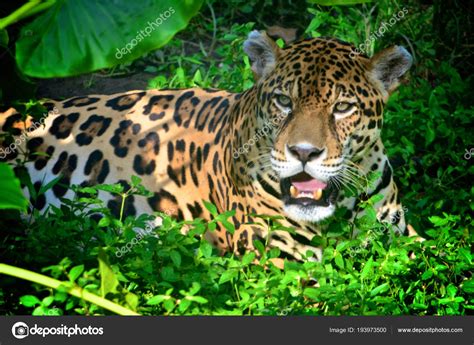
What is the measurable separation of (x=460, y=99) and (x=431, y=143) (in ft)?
1.37

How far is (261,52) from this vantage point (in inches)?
219

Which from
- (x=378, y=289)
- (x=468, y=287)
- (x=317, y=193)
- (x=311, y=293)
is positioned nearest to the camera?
(x=311, y=293)

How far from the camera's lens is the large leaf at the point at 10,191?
3061 millimetres

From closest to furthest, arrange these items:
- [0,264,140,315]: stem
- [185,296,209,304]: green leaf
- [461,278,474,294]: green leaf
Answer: [0,264,140,315]: stem < [185,296,209,304]: green leaf < [461,278,474,294]: green leaf

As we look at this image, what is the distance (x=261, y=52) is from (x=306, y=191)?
2.75 ft

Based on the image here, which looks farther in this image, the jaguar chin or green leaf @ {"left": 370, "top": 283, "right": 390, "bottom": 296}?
the jaguar chin

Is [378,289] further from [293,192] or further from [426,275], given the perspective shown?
[293,192]

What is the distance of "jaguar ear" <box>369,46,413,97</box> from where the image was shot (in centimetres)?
536

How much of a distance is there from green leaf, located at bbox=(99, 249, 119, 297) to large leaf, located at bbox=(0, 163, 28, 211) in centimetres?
54

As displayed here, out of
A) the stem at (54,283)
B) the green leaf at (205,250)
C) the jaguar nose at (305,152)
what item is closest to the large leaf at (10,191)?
the stem at (54,283)

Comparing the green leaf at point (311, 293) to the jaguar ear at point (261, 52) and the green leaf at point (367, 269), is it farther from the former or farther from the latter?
the jaguar ear at point (261, 52)

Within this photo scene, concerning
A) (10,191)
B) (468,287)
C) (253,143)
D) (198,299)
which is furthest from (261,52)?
(10,191)

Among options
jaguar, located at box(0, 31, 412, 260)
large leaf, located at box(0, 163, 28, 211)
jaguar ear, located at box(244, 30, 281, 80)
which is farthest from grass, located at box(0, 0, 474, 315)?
jaguar ear, located at box(244, 30, 281, 80)

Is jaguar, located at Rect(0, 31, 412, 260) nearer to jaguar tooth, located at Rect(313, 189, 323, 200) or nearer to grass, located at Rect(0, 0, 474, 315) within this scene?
jaguar tooth, located at Rect(313, 189, 323, 200)
